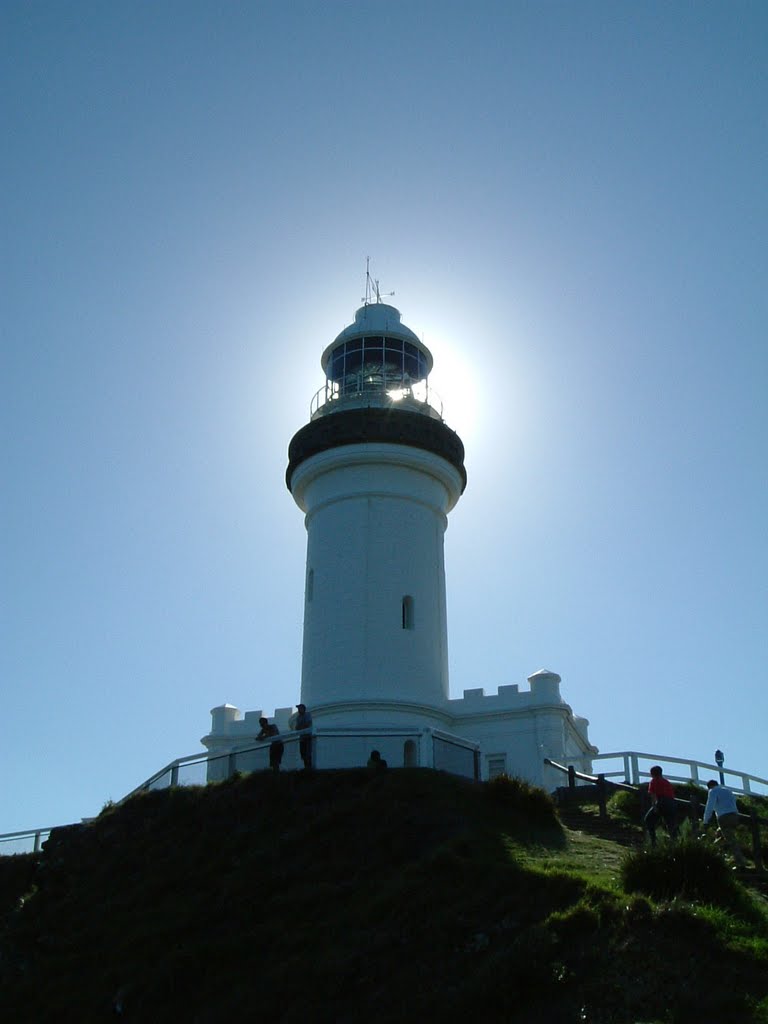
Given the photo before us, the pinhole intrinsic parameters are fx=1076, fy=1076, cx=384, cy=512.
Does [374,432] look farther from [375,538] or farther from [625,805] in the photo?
[625,805]

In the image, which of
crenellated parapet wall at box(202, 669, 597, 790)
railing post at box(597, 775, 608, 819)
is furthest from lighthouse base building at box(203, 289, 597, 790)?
railing post at box(597, 775, 608, 819)

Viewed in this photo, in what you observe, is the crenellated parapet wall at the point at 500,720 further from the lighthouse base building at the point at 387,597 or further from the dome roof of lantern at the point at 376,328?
the dome roof of lantern at the point at 376,328

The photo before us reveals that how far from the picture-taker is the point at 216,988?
13.6 meters

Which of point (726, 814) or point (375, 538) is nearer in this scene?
point (726, 814)

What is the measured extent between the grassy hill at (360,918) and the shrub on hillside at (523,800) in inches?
1.6

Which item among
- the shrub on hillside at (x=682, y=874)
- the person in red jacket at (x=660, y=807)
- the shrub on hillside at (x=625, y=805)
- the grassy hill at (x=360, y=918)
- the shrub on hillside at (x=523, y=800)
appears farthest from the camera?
the shrub on hillside at (x=625, y=805)

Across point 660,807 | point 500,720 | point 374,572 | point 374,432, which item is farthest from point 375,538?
point 660,807

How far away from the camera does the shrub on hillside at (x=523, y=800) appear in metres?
18.5

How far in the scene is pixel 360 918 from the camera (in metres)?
14.2

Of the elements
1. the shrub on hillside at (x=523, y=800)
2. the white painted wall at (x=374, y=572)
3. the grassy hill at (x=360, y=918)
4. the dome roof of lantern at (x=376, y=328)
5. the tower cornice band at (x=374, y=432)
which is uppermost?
the dome roof of lantern at (x=376, y=328)

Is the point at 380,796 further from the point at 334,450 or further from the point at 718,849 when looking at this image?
the point at 334,450

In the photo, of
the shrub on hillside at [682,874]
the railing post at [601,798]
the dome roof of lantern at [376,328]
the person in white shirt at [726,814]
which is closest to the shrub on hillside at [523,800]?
the railing post at [601,798]

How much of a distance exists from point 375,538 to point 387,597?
157 cm

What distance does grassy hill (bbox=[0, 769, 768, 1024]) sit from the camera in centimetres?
1112
